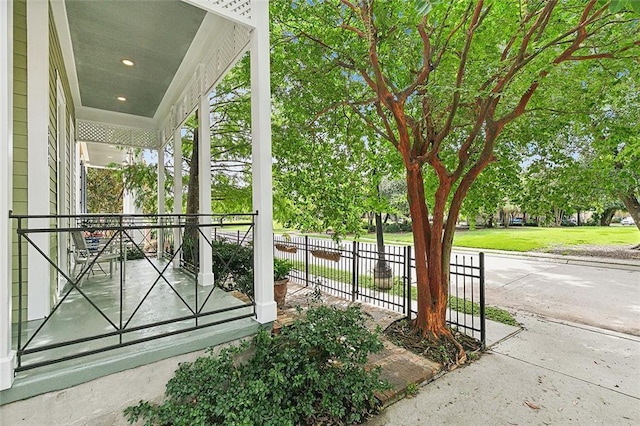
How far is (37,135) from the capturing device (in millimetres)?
2658

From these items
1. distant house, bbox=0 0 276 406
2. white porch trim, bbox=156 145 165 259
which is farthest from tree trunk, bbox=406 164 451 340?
white porch trim, bbox=156 145 165 259

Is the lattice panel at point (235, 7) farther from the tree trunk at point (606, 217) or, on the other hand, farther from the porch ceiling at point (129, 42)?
the tree trunk at point (606, 217)

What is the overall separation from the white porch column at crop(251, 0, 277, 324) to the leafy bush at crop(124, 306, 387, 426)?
15.4 inches

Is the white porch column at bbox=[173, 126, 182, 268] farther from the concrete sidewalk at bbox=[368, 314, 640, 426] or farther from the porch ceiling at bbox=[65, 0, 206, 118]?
the concrete sidewalk at bbox=[368, 314, 640, 426]

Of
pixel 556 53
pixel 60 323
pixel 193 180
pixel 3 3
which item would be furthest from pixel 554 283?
pixel 3 3

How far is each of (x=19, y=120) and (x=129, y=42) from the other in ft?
5.45

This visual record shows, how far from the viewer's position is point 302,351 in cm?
272

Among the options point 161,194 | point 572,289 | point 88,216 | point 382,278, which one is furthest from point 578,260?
point 88,216

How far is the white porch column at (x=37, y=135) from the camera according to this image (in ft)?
8.67

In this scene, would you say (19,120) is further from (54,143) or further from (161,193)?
(161,193)

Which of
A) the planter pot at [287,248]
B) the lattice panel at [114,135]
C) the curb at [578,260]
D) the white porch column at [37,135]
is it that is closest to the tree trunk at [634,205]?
the curb at [578,260]

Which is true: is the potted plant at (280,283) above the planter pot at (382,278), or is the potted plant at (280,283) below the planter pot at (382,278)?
above

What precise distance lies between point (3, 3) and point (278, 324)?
3062 millimetres

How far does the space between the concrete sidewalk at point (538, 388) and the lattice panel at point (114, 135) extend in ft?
23.6
